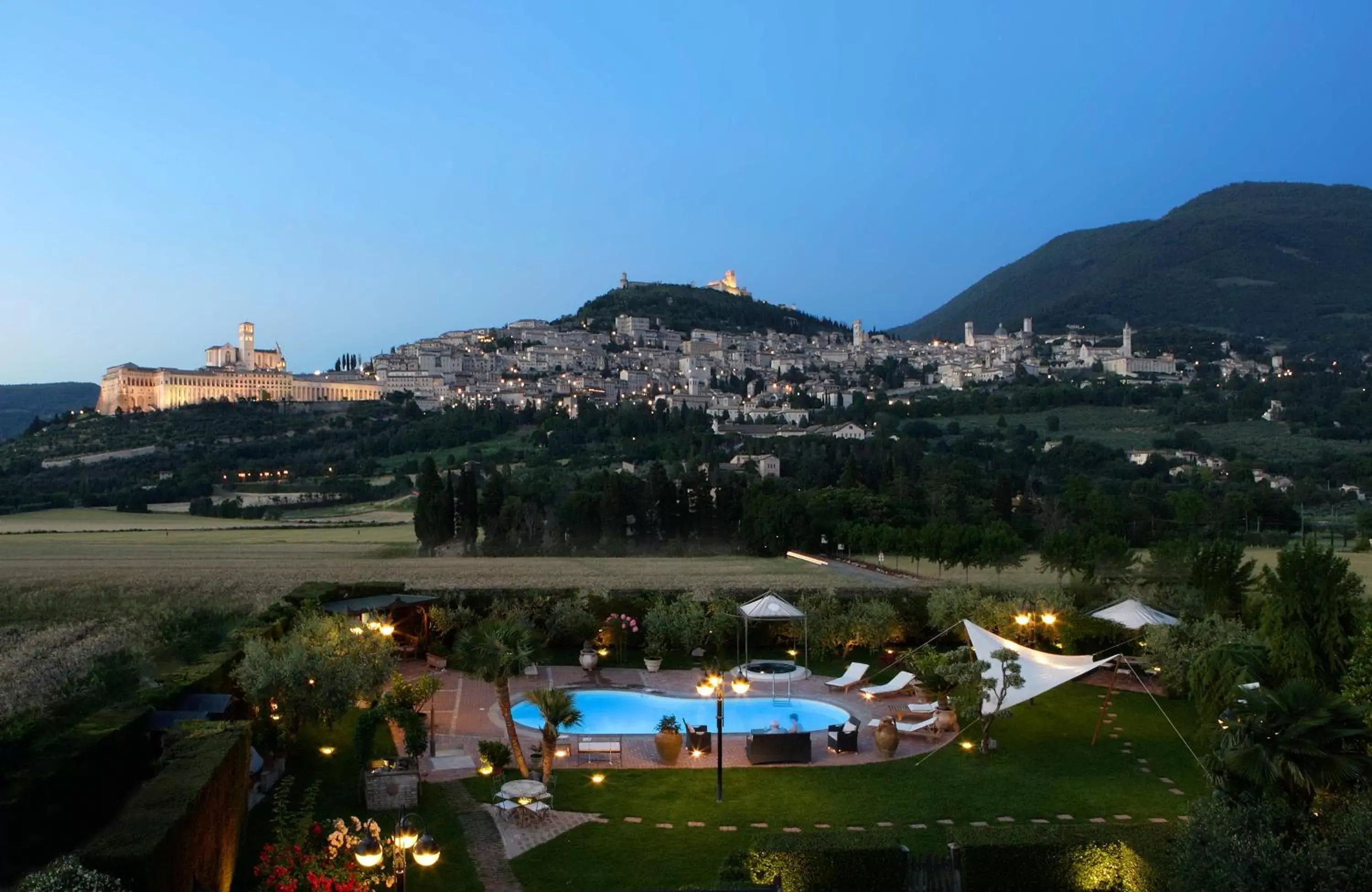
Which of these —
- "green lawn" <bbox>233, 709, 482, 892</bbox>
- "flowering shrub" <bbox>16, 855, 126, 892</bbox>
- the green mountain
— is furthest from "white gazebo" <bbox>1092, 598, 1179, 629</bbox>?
the green mountain

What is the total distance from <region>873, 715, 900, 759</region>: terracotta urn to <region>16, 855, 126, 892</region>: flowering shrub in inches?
339

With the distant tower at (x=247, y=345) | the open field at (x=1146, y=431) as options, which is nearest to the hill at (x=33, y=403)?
the distant tower at (x=247, y=345)

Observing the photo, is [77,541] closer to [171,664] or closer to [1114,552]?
[171,664]

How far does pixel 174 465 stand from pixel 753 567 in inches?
1809

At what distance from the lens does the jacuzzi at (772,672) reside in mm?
16625

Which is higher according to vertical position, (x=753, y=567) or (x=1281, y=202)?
(x=1281, y=202)

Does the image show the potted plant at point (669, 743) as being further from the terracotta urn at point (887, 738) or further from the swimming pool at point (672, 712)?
the terracotta urn at point (887, 738)

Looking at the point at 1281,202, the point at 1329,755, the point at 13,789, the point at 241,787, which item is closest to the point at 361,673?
the point at 241,787

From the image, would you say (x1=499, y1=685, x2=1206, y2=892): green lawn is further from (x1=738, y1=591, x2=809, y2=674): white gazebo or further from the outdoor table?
(x1=738, y1=591, x2=809, y2=674): white gazebo

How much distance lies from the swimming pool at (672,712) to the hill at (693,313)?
135 m

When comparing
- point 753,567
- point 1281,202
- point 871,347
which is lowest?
point 753,567

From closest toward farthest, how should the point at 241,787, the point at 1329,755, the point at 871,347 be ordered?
the point at 1329,755
the point at 241,787
the point at 871,347

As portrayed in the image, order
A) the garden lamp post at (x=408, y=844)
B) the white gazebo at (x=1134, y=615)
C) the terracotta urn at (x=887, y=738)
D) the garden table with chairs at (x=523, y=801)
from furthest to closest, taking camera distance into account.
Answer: the white gazebo at (x=1134, y=615) < the terracotta urn at (x=887, y=738) < the garden table with chairs at (x=523, y=801) < the garden lamp post at (x=408, y=844)

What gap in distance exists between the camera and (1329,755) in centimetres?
716
